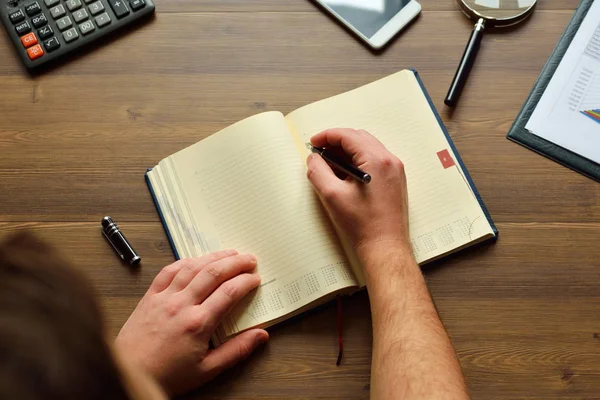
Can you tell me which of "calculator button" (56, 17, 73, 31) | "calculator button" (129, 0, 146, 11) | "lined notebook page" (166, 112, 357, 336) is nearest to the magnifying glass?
"lined notebook page" (166, 112, 357, 336)

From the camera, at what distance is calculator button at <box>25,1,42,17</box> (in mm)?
893

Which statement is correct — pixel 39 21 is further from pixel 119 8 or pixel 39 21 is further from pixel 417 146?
pixel 417 146

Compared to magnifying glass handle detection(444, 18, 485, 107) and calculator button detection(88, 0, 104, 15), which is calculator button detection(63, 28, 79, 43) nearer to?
calculator button detection(88, 0, 104, 15)

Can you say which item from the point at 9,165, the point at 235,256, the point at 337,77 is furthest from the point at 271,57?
the point at 9,165

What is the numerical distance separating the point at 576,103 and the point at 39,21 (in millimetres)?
854

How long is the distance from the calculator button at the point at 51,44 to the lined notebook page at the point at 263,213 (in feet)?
0.88

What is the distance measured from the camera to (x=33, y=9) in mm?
893

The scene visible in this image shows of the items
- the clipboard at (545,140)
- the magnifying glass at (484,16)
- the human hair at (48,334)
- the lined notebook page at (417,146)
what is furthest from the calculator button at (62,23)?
the clipboard at (545,140)

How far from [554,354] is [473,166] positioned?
29cm

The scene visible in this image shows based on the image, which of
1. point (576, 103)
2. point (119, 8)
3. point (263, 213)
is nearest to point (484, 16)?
point (576, 103)

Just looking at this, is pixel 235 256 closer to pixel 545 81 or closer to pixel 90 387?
pixel 90 387

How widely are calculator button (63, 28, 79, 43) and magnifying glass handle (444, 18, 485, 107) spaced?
601mm

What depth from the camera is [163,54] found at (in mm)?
919

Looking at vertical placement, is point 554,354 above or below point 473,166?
below
